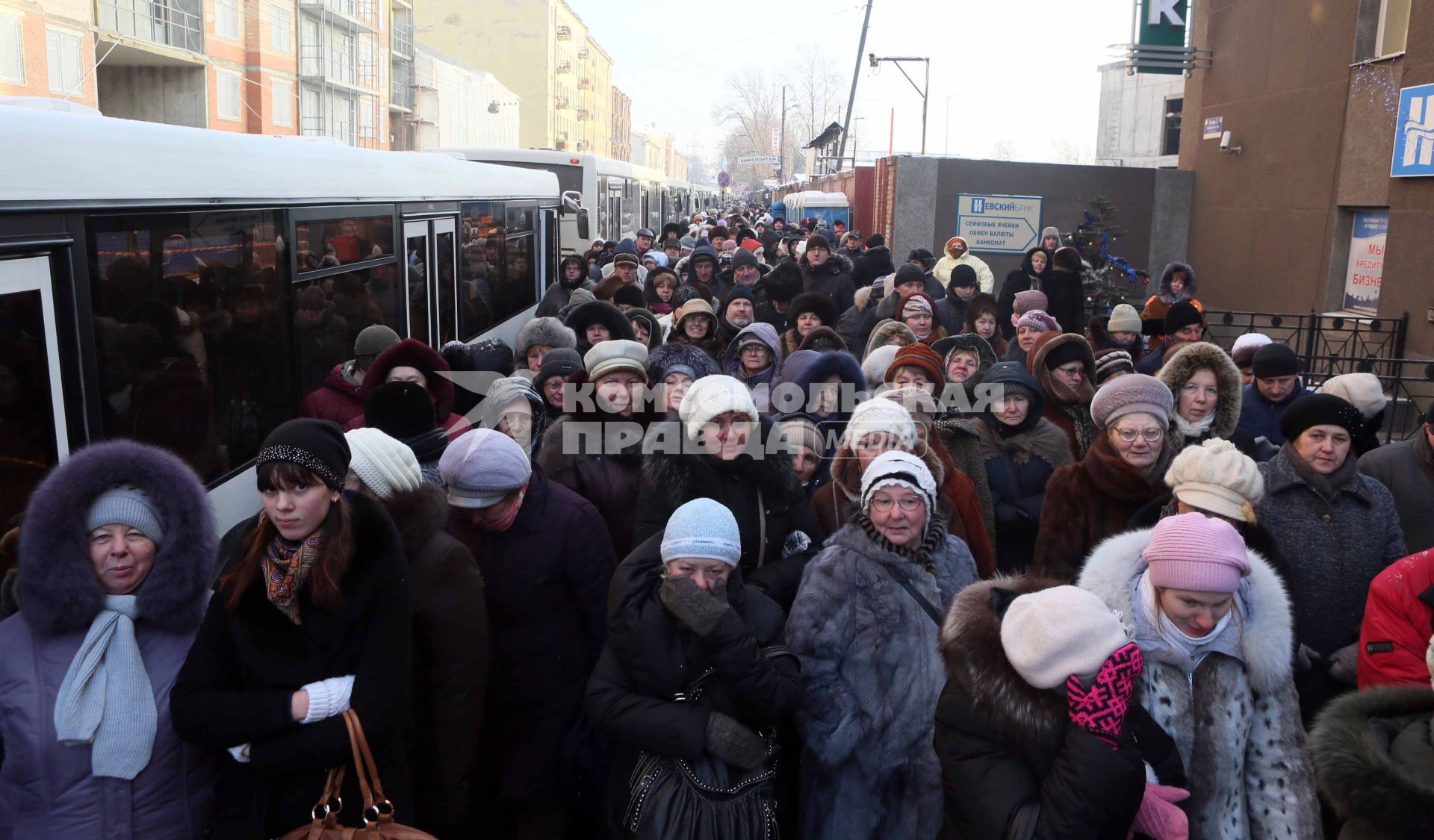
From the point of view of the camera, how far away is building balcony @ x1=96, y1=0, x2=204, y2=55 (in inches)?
1207

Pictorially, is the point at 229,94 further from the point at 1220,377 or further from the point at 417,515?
the point at 417,515

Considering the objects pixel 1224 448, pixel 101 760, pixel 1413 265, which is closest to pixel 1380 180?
→ pixel 1413 265

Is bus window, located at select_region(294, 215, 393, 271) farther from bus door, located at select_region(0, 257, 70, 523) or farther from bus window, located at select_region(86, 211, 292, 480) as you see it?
bus door, located at select_region(0, 257, 70, 523)

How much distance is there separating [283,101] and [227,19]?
178 inches

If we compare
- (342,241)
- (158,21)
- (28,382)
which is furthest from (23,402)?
(158,21)

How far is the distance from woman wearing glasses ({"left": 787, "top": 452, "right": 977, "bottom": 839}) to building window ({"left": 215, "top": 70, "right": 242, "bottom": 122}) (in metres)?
39.3

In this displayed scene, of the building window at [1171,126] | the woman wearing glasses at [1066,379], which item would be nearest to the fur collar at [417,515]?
the woman wearing glasses at [1066,379]

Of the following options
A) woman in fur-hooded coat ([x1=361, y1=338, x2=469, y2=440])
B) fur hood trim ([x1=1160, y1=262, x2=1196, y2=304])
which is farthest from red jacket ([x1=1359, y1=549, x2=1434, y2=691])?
fur hood trim ([x1=1160, y1=262, x2=1196, y2=304])

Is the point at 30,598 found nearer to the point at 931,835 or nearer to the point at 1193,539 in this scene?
the point at 931,835

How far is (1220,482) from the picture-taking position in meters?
3.81

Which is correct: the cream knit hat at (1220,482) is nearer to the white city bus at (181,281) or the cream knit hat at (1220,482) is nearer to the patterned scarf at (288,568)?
the patterned scarf at (288,568)

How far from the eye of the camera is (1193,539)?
2936 mm

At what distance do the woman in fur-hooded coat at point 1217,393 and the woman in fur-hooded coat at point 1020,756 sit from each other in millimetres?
2813

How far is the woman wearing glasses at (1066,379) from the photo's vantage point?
5.70m
